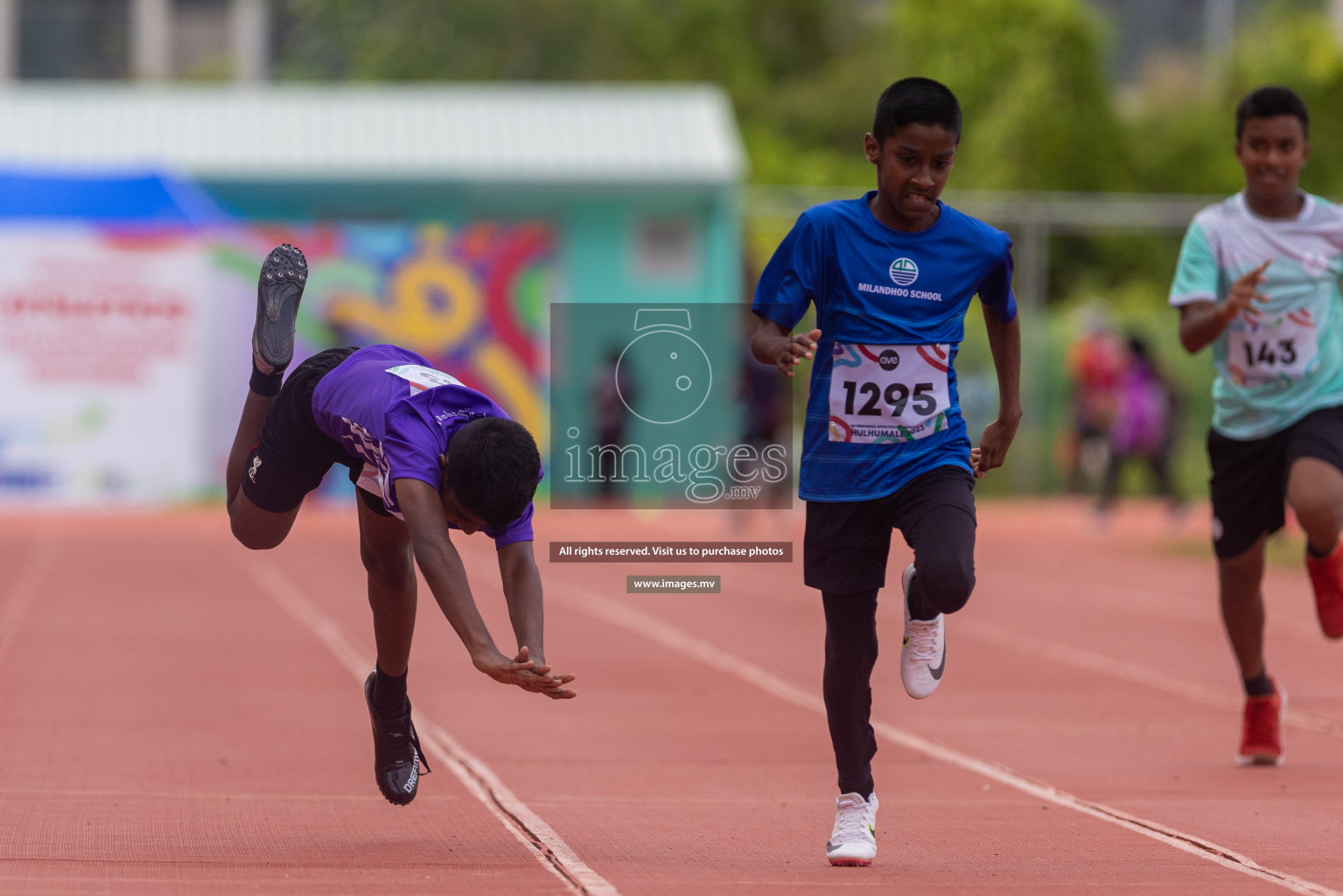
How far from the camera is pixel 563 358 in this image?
1436 centimetres

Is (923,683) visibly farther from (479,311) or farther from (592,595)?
(479,311)

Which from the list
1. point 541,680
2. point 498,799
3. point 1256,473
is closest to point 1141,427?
point 1256,473

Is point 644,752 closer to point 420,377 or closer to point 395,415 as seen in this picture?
point 420,377

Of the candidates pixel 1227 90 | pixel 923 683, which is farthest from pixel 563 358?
pixel 1227 90

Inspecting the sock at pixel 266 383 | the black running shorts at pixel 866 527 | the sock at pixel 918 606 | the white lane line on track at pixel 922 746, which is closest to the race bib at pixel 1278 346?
the white lane line on track at pixel 922 746

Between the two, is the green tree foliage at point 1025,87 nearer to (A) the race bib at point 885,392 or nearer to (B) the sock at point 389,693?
(B) the sock at point 389,693

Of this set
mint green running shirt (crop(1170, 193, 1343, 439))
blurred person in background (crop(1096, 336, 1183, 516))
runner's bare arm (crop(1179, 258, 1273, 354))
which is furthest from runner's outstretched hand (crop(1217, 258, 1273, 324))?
blurred person in background (crop(1096, 336, 1183, 516))

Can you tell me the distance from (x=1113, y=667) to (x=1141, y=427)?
11164 mm

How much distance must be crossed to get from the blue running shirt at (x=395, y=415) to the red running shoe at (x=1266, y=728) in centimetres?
333

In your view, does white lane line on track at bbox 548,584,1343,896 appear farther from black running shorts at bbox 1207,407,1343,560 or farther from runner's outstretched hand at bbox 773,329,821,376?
runner's outstretched hand at bbox 773,329,821,376

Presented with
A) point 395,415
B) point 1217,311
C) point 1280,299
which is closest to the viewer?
point 395,415

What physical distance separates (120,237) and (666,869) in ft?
65.7

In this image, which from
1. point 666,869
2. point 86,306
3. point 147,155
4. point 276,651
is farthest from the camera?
point 147,155

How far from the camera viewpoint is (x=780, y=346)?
16.2ft
